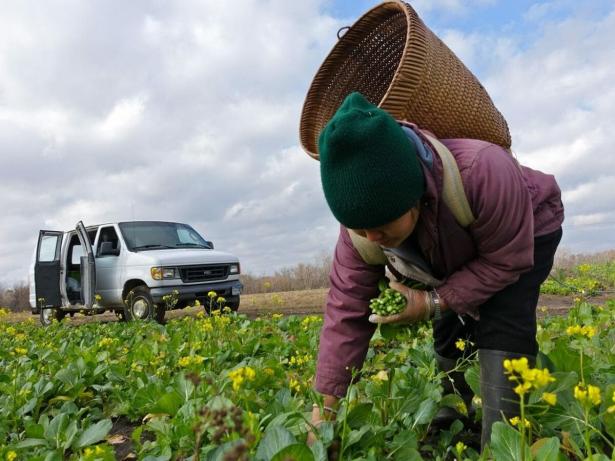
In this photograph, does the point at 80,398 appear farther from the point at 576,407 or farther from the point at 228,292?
the point at 228,292

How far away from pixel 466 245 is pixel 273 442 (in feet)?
3.08

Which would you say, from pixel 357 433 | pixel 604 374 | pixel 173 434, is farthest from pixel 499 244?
pixel 173 434

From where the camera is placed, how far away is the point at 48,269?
35.6 feet

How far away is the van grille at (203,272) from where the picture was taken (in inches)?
376

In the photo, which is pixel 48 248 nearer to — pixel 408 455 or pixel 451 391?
pixel 451 391

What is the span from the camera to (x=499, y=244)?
1886mm

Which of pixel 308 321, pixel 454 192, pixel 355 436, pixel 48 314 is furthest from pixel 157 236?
pixel 454 192

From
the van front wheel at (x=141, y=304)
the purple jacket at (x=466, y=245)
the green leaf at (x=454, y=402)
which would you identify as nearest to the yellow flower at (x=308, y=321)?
the green leaf at (x=454, y=402)

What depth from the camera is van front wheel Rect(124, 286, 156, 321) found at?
9.28 metres

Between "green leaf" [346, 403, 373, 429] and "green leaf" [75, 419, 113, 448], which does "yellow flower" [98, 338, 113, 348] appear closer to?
"green leaf" [75, 419, 113, 448]

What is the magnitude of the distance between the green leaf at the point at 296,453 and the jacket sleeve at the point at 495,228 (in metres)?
0.75

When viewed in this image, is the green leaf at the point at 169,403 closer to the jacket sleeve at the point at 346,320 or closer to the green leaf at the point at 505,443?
the jacket sleeve at the point at 346,320

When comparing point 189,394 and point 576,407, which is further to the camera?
point 189,394

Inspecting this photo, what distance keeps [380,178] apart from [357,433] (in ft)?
2.82
